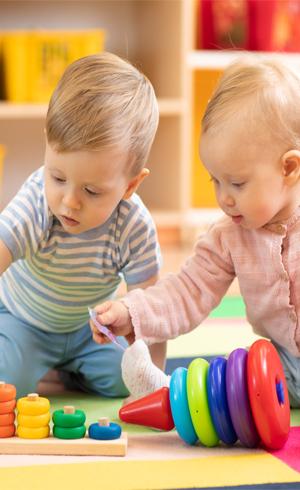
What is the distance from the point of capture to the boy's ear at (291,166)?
1053 mm

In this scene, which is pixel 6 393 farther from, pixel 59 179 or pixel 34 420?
pixel 59 179

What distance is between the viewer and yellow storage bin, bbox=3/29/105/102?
7.54 feet

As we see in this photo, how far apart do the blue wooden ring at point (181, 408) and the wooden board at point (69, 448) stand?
0.06 m

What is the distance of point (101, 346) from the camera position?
4.11ft

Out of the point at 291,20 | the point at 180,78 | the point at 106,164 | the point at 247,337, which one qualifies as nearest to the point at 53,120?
the point at 106,164

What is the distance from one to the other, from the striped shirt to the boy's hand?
0.10 m

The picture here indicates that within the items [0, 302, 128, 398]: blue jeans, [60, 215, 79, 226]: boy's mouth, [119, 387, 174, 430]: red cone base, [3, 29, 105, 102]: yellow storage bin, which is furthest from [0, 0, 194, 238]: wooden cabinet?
[119, 387, 174, 430]: red cone base

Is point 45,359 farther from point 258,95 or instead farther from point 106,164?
point 258,95

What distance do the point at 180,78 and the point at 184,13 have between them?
0.16m

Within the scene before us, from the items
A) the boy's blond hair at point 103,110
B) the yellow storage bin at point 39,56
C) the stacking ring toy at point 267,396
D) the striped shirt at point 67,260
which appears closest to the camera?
the stacking ring toy at point 267,396

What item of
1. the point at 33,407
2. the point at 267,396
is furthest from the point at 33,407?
the point at 267,396

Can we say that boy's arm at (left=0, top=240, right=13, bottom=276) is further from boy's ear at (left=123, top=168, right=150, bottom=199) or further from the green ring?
the green ring

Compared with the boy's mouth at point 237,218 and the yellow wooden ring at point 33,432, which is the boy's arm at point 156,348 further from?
the yellow wooden ring at point 33,432

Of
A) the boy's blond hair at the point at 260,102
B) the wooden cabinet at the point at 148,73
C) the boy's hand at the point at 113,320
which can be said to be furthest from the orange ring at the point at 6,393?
the wooden cabinet at the point at 148,73
